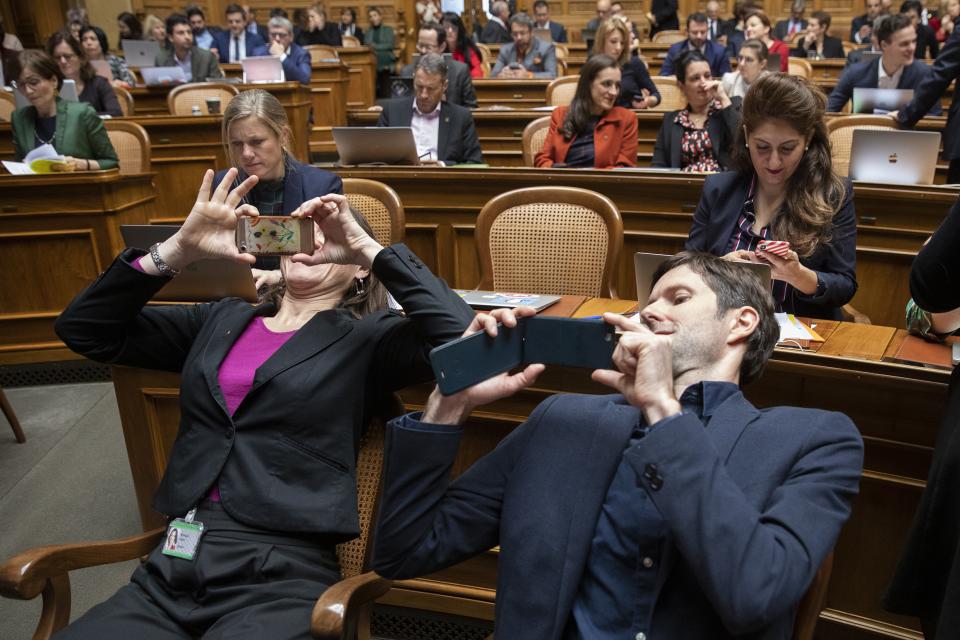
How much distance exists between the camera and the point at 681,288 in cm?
136

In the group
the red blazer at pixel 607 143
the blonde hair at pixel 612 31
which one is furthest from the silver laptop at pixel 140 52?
the red blazer at pixel 607 143

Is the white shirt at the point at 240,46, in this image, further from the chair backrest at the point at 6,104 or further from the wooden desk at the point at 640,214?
the wooden desk at the point at 640,214

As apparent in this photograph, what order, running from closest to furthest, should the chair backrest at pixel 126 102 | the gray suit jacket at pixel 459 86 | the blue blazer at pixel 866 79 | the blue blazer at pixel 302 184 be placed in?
1. the blue blazer at pixel 302 184
2. the blue blazer at pixel 866 79
3. the gray suit jacket at pixel 459 86
4. the chair backrest at pixel 126 102

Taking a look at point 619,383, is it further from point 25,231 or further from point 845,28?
point 845,28

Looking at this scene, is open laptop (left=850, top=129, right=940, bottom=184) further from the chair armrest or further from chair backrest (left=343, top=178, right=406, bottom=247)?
the chair armrest

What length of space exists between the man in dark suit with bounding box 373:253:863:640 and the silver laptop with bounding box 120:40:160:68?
300 inches

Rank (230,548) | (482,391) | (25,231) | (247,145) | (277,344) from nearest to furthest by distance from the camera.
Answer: (482,391) → (230,548) → (277,344) → (247,145) → (25,231)

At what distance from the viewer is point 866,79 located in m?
5.03

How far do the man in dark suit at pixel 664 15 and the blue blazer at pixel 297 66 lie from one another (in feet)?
16.5

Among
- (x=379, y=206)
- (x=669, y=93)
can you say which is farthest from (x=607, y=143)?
(x=669, y=93)

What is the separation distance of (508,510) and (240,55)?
8.57 m

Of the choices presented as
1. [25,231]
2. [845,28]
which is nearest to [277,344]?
[25,231]

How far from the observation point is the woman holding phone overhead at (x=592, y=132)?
4.00 m

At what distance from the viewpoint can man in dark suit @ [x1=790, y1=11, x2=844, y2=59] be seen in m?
8.48
